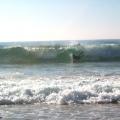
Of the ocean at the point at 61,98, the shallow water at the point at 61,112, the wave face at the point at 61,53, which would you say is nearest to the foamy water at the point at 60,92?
the ocean at the point at 61,98

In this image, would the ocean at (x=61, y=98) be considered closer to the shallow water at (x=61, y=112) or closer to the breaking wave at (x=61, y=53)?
the shallow water at (x=61, y=112)

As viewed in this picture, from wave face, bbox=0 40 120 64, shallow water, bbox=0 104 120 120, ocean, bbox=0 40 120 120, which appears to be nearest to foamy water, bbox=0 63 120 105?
ocean, bbox=0 40 120 120

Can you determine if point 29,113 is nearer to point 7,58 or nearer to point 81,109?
point 81,109

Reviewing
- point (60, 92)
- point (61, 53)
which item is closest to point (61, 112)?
point (60, 92)

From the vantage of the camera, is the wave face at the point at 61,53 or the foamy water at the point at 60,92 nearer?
the foamy water at the point at 60,92

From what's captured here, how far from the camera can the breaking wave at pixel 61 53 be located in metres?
29.6

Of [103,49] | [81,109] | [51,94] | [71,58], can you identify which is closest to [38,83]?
[51,94]

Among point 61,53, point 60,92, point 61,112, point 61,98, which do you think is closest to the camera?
point 61,112

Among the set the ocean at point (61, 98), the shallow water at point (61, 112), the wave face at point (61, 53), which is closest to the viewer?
the shallow water at point (61, 112)

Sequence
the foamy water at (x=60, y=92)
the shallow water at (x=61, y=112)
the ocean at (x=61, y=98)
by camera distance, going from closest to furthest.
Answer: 1. the shallow water at (x=61, y=112)
2. the ocean at (x=61, y=98)
3. the foamy water at (x=60, y=92)

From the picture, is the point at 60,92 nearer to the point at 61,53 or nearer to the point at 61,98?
the point at 61,98

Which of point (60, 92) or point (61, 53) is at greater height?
point (61, 53)

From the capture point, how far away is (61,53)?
31.3m

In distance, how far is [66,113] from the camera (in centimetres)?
1006
